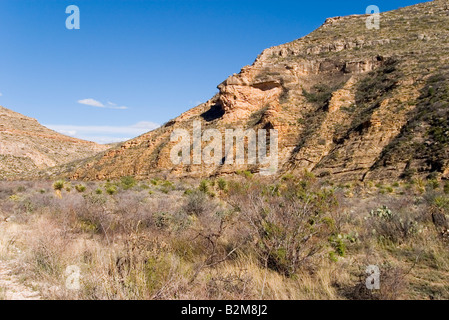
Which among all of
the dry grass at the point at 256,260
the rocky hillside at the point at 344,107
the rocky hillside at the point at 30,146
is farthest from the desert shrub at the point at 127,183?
the rocky hillside at the point at 30,146

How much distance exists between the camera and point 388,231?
517 centimetres

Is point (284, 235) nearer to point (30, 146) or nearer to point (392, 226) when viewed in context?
point (392, 226)

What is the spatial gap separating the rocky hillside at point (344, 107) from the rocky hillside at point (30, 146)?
1570 centimetres

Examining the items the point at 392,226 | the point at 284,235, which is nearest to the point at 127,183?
the point at 392,226

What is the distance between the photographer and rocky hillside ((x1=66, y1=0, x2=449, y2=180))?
791 inches

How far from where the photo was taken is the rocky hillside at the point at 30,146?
4675 centimetres

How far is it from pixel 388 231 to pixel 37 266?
563 centimetres

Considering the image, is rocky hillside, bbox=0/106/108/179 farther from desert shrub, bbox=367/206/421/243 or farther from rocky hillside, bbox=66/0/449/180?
desert shrub, bbox=367/206/421/243

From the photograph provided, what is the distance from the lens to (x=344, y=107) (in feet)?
91.2

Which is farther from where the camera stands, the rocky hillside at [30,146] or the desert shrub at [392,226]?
the rocky hillside at [30,146]

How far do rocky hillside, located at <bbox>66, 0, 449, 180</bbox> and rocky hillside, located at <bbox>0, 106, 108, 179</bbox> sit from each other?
51.5ft

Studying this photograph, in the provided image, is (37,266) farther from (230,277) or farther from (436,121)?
(436,121)

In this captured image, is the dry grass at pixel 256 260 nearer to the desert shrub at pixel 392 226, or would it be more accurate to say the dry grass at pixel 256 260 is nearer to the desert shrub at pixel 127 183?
the desert shrub at pixel 392 226
